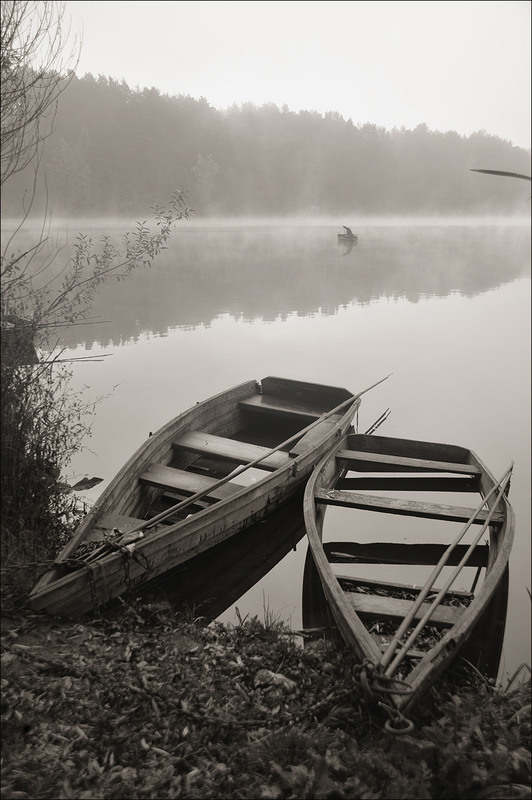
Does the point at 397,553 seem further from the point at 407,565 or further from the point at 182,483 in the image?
the point at 182,483

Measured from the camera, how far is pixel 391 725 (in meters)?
2.99

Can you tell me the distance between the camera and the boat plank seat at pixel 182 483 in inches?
229

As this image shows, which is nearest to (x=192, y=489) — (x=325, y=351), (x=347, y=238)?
(x=325, y=351)

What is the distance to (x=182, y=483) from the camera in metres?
5.91

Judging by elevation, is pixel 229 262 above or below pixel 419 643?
above

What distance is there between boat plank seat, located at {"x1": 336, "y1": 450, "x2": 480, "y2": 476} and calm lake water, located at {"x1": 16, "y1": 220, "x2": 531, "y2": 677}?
2.98 ft

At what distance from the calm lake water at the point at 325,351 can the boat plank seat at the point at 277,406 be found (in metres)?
1.34

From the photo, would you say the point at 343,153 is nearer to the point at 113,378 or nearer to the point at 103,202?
the point at 103,202

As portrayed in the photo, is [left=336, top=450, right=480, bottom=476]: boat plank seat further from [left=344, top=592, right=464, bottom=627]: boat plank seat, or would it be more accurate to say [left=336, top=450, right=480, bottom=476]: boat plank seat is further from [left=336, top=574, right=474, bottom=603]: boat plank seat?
[left=344, top=592, right=464, bottom=627]: boat plank seat

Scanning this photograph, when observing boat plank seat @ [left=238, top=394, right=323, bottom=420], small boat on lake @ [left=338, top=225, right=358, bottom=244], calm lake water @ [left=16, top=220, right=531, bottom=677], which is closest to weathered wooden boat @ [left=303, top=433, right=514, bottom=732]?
calm lake water @ [left=16, top=220, right=531, bottom=677]

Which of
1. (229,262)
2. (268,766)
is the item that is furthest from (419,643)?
(229,262)

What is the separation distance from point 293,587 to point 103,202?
28533mm

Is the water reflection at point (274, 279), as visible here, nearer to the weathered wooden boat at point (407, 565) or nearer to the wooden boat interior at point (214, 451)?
the wooden boat interior at point (214, 451)

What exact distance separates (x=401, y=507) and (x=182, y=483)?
91.2 inches
